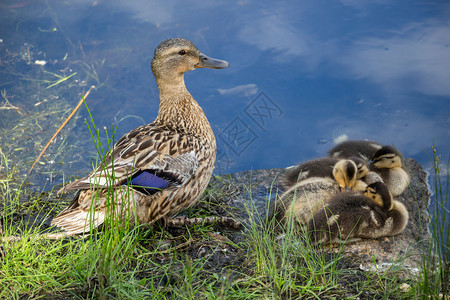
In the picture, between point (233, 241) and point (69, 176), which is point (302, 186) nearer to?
point (233, 241)

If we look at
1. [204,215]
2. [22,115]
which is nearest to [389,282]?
[204,215]

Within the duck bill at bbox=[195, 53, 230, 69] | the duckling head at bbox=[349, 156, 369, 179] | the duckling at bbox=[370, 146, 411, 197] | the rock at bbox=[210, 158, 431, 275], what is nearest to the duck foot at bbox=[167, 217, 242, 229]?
the rock at bbox=[210, 158, 431, 275]

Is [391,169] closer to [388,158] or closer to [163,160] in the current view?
[388,158]

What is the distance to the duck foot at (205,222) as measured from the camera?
320 cm

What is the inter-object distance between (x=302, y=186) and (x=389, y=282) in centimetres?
85

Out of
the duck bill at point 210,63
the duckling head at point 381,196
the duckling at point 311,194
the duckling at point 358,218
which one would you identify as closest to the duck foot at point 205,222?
the duckling at point 311,194

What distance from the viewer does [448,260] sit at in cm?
214

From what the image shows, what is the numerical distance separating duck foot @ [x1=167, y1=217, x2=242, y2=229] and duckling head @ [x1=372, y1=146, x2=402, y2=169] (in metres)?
1.27

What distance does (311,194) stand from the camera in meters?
3.29

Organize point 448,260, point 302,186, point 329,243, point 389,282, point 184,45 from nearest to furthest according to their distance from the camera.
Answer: point 448,260 → point 389,282 → point 329,243 → point 302,186 → point 184,45

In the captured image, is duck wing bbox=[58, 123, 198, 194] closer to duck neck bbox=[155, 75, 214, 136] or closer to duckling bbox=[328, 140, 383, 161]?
duck neck bbox=[155, 75, 214, 136]

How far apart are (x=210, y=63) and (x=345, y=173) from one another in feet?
3.85

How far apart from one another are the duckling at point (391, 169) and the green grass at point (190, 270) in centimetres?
103

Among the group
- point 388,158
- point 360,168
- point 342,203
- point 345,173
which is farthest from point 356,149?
point 342,203
